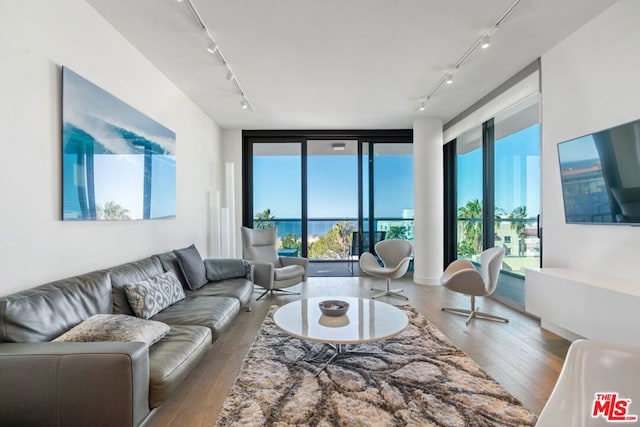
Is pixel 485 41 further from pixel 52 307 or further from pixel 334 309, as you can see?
pixel 52 307

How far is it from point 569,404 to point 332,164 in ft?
19.6

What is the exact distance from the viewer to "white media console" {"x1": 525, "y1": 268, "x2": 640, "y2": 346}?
2070mm

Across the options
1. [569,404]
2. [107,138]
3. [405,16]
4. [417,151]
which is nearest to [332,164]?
[417,151]

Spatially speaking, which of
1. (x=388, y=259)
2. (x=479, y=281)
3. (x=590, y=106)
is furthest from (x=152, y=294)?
(x=590, y=106)

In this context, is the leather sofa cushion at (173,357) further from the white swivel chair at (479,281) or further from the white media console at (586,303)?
the white media console at (586,303)

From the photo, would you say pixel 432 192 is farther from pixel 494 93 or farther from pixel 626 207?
pixel 626 207

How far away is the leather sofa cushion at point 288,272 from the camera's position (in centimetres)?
442

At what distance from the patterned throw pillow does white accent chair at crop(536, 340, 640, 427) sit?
244 cm

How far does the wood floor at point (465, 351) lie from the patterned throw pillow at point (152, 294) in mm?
558

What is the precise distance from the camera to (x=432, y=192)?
5.38 metres

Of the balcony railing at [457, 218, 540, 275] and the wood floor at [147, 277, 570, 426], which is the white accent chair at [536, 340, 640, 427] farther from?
the balcony railing at [457, 218, 540, 275]

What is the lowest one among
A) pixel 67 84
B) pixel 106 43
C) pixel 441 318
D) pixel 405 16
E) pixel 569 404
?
pixel 441 318

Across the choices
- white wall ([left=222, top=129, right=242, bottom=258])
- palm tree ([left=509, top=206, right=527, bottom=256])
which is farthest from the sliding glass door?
palm tree ([left=509, top=206, right=527, bottom=256])

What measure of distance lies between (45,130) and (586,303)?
3.95 metres
